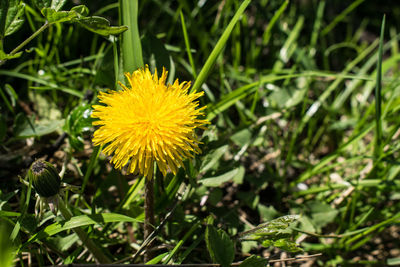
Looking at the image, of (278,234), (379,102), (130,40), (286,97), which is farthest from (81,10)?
(379,102)

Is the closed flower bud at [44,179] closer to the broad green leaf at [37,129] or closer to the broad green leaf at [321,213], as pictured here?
the broad green leaf at [37,129]

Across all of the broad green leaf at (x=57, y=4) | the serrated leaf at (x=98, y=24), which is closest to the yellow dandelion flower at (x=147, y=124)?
the serrated leaf at (x=98, y=24)

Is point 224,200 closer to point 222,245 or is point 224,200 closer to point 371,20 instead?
point 222,245

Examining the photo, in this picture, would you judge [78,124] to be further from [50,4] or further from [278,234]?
[278,234]

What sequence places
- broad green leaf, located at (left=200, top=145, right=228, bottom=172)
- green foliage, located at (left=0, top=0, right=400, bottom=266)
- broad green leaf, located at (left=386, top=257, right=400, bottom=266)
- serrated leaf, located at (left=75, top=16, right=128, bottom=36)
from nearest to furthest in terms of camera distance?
serrated leaf, located at (left=75, top=16, right=128, bottom=36)
green foliage, located at (left=0, top=0, right=400, bottom=266)
broad green leaf, located at (left=200, top=145, right=228, bottom=172)
broad green leaf, located at (left=386, top=257, right=400, bottom=266)

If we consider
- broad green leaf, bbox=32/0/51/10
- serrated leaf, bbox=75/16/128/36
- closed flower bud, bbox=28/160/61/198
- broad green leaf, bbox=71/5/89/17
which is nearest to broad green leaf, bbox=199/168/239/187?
closed flower bud, bbox=28/160/61/198

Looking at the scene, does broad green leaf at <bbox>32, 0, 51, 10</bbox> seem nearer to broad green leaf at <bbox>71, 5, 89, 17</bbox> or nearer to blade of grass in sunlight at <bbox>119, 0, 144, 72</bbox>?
broad green leaf at <bbox>71, 5, 89, 17</bbox>
